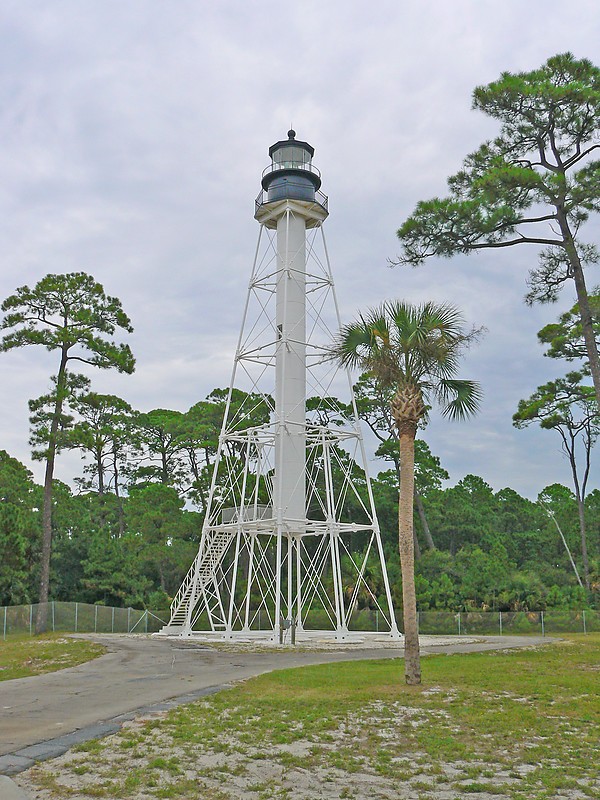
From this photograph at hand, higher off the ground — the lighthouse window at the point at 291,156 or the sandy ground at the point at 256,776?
the lighthouse window at the point at 291,156

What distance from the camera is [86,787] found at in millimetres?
6727

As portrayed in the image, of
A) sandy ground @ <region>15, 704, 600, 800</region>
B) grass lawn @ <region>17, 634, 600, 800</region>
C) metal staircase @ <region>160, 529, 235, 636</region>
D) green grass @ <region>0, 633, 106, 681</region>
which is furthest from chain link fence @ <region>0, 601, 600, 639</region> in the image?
sandy ground @ <region>15, 704, 600, 800</region>

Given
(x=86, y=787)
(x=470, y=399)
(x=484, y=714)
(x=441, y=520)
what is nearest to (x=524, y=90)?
(x=470, y=399)

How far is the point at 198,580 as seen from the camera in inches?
1258

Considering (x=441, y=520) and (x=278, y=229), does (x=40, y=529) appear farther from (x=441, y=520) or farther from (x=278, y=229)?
(x=441, y=520)

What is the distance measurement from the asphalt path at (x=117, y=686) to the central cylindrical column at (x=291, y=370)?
6190 mm

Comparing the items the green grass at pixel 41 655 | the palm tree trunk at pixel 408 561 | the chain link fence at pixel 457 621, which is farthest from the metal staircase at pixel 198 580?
the palm tree trunk at pixel 408 561

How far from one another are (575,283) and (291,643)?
552 inches

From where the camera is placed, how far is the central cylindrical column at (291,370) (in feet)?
93.6

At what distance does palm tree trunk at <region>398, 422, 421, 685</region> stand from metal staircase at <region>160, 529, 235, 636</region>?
17.5 m

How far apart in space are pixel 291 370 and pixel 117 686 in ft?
54.9

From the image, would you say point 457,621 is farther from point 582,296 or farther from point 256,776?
point 256,776

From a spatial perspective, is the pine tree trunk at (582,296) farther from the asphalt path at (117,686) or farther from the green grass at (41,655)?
the green grass at (41,655)

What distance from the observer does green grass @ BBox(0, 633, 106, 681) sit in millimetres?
17688
